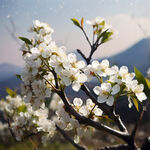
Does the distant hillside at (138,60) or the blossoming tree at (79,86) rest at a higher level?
the blossoming tree at (79,86)

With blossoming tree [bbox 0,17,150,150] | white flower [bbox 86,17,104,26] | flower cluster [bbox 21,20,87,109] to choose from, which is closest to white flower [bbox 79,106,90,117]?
blossoming tree [bbox 0,17,150,150]

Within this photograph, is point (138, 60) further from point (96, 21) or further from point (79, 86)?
point (79, 86)

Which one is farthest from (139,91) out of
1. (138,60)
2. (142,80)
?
(138,60)

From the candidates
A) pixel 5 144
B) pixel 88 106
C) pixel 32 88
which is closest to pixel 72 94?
pixel 88 106

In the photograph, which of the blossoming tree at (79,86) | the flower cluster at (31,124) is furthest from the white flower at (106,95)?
the flower cluster at (31,124)

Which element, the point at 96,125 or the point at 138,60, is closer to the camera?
the point at 96,125

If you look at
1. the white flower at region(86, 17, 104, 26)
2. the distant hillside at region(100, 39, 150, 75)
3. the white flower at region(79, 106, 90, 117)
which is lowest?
the distant hillside at region(100, 39, 150, 75)

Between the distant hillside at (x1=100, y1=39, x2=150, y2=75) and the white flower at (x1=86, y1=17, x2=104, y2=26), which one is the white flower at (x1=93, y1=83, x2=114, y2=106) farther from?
the white flower at (x1=86, y1=17, x2=104, y2=26)

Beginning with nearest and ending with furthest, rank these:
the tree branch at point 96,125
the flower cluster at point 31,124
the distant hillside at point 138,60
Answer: the tree branch at point 96,125, the flower cluster at point 31,124, the distant hillside at point 138,60

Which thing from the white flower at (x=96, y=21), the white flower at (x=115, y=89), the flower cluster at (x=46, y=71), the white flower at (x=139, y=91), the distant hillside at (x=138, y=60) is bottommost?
the distant hillside at (x=138, y=60)

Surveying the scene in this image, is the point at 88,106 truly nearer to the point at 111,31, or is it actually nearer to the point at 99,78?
the point at 99,78

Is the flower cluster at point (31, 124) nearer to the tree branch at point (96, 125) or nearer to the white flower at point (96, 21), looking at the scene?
the tree branch at point (96, 125)
